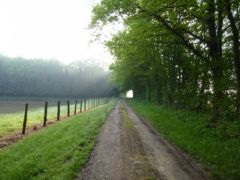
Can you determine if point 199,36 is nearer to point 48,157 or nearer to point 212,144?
point 212,144

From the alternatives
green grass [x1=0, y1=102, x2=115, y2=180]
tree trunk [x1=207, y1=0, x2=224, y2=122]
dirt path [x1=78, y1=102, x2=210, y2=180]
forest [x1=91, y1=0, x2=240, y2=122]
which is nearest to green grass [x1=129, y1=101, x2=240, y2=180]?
dirt path [x1=78, y1=102, x2=210, y2=180]

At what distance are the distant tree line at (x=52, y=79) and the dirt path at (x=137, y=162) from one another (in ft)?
327

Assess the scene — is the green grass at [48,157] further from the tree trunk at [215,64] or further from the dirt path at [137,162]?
the tree trunk at [215,64]

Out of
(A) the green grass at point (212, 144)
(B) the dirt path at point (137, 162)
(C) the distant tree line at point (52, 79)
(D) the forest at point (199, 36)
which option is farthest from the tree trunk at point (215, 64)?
(C) the distant tree line at point (52, 79)

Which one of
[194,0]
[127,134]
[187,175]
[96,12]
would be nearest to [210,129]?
[127,134]

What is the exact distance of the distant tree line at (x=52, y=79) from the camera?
108688 mm

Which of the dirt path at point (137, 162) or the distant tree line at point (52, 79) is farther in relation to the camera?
the distant tree line at point (52, 79)

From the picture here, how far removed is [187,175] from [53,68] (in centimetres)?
11699

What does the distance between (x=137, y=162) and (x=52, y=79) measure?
111 meters

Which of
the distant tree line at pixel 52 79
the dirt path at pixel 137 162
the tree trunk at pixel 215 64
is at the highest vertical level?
the distant tree line at pixel 52 79

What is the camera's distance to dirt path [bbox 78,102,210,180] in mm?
8039

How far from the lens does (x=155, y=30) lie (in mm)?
18703

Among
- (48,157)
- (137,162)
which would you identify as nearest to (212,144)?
(137,162)

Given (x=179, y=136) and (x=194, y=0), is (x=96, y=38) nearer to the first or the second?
(x=194, y=0)
